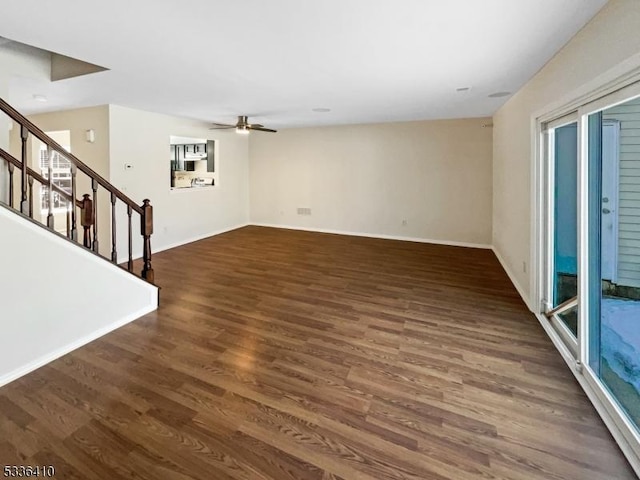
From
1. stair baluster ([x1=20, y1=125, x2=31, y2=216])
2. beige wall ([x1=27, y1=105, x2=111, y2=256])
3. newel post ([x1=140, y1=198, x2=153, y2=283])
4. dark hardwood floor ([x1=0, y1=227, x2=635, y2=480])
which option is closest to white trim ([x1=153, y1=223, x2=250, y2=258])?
beige wall ([x1=27, y1=105, x2=111, y2=256])

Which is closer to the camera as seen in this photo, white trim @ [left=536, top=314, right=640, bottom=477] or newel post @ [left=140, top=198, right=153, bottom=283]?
white trim @ [left=536, top=314, right=640, bottom=477]

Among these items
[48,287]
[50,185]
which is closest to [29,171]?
[50,185]

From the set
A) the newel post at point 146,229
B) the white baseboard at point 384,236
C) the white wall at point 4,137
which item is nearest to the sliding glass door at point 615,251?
the newel post at point 146,229

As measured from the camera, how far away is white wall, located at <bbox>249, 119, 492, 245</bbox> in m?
6.02

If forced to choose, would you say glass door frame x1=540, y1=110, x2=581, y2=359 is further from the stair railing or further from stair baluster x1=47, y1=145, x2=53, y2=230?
stair baluster x1=47, y1=145, x2=53, y2=230

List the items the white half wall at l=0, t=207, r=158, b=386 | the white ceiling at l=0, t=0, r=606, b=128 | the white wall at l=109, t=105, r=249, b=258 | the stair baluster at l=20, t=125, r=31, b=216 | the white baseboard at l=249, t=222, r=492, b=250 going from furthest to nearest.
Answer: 1. the white baseboard at l=249, t=222, r=492, b=250
2. the white wall at l=109, t=105, r=249, b=258
3. the stair baluster at l=20, t=125, r=31, b=216
4. the white half wall at l=0, t=207, r=158, b=386
5. the white ceiling at l=0, t=0, r=606, b=128

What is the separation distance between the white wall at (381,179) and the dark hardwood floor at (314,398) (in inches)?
118

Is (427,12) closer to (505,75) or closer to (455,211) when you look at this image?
(505,75)

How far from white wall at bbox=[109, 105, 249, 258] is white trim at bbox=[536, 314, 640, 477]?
5.63 metres

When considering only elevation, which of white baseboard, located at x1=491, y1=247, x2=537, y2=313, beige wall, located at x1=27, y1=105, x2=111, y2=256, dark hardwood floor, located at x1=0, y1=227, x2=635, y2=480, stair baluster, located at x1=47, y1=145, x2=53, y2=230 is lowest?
dark hardwood floor, located at x1=0, y1=227, x2=635, y2=480

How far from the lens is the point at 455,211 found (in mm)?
6203

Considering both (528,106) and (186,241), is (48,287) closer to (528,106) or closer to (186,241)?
(186,241)

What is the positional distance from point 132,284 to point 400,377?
2502 mm

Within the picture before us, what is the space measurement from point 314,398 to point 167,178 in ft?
16.8
